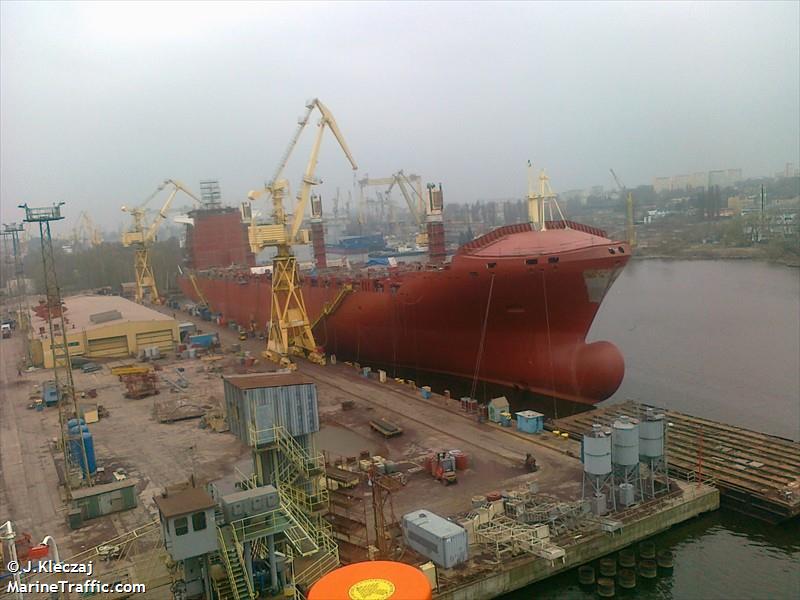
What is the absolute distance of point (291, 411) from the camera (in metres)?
8.94

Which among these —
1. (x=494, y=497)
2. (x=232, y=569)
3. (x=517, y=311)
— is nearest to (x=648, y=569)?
(x=494, y=497)

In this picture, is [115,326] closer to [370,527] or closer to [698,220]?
[370,527]

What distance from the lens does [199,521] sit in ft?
22.4

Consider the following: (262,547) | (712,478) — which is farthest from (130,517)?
(712,478)

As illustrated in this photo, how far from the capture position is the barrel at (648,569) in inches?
338

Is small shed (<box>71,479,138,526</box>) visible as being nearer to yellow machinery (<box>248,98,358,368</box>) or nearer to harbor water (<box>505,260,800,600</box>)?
harbor water (<box>505,260,800,600</box>)

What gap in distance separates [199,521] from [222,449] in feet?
21.2

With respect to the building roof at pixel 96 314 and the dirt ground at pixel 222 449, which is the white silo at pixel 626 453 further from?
the building roof at pixel 96 314

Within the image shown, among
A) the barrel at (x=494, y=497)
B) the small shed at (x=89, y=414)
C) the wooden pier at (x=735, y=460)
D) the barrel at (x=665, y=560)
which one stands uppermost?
the small shed at (x=89, y=414)

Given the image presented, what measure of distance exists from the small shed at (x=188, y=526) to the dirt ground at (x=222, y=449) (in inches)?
127

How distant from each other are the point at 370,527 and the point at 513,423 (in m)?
→ 5.27

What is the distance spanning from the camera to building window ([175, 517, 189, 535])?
263 inches

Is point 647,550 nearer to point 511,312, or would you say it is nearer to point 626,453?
point 626,453

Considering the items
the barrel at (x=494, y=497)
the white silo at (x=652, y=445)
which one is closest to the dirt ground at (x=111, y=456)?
the barrel at (x=494, y=497)
